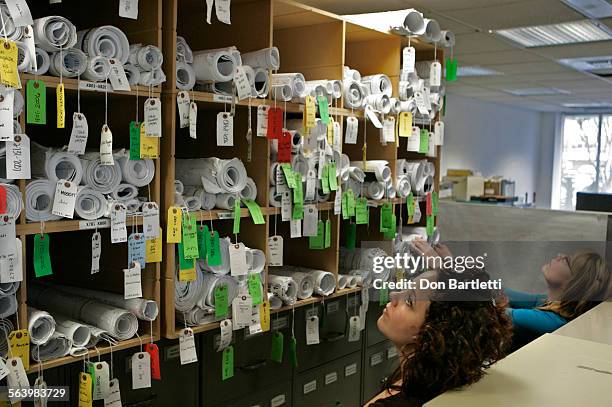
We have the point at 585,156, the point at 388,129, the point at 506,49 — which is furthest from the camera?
the point at 585,156

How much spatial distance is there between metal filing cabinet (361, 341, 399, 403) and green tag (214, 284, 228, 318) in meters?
1.09

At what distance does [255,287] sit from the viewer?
234 cm

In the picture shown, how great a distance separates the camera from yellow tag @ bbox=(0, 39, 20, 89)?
5.15ft

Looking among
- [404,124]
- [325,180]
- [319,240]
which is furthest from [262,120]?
[404,124]

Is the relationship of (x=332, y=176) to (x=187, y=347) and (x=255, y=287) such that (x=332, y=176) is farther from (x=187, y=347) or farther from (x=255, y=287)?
(x=187, y=347)

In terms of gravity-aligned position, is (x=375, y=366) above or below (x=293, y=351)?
below

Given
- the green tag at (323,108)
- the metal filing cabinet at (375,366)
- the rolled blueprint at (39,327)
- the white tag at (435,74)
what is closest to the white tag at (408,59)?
the white tag at (435,74)

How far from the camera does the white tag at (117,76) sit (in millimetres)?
1861

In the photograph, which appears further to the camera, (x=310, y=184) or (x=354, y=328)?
(x=354, y=328)

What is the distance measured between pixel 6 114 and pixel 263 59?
1.00m

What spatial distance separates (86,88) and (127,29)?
1.26ft

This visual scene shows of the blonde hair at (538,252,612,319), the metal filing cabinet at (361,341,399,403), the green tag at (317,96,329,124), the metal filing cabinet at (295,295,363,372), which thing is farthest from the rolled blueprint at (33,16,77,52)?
the blonde hair at (538,252,612,319)

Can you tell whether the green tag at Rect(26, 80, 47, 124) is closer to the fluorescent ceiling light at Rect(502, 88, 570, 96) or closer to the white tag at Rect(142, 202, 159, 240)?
the white tag at Rect(142, 202, 159, 240)

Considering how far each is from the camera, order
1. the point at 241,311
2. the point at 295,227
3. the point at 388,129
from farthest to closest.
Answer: the point at 388,129
the point at 295,227
the point at 241,311
